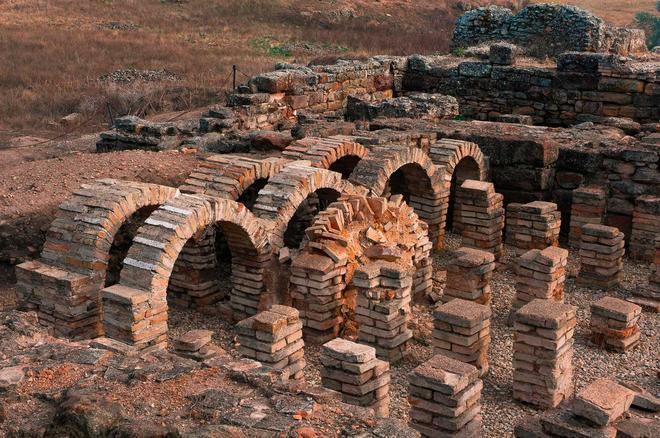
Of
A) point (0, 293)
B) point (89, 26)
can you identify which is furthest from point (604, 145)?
point (89, 26)

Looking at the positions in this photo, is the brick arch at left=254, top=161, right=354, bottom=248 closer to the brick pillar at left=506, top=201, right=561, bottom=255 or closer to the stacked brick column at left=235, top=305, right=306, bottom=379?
the stacked brick column at left=235, top=305, right=306, bottom=379

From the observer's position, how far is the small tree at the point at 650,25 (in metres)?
46.0

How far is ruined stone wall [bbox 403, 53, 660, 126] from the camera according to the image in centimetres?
1653

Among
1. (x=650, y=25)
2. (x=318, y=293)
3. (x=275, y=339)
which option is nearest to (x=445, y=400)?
(x=275, y=339)

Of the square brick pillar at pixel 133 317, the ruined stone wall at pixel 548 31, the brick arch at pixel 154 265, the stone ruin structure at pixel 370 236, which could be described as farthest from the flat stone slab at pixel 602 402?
the ruined stone wall at pixel 548 31

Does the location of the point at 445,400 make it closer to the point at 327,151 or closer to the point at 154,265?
the point at 154,265

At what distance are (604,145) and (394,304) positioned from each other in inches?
258

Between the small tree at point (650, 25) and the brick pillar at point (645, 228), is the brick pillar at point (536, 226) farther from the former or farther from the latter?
the small tree at point (650, 25)

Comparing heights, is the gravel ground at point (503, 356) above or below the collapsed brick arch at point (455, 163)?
below

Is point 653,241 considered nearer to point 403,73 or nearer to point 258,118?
point 258,118

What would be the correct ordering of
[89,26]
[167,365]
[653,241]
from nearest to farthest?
[167,365] → [653,241] → [89,26]

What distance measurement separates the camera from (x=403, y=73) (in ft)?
65.4

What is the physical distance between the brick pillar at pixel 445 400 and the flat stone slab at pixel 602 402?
87 centimetres

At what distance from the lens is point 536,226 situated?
1172 centimetres
